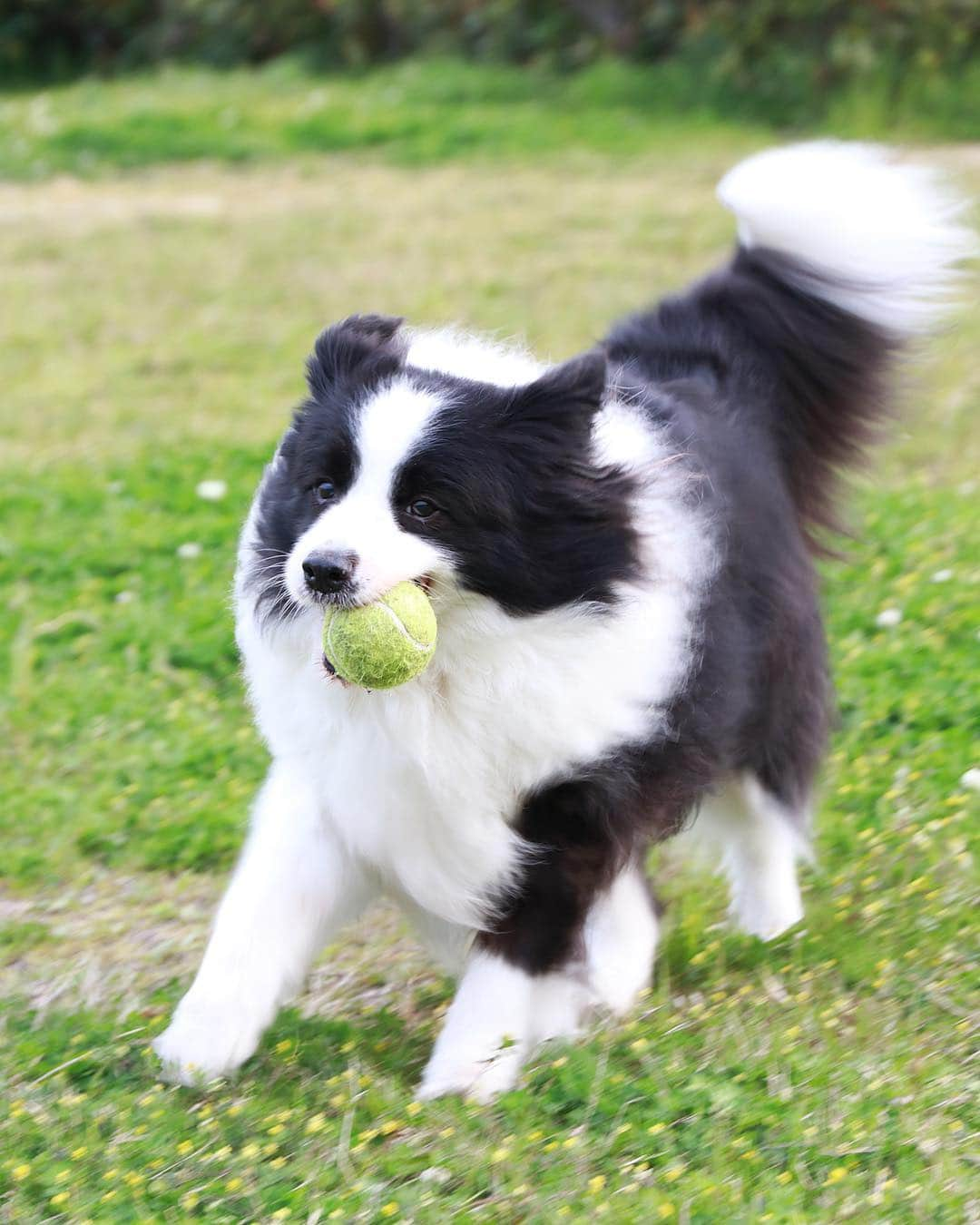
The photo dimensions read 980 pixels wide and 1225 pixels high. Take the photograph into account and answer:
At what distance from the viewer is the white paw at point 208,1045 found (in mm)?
2914

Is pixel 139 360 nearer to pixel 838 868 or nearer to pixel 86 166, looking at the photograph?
pixel 86 166

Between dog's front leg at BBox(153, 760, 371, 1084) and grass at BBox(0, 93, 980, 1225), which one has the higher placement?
dog's front leg at BBox(153, 760, 371, 1084)

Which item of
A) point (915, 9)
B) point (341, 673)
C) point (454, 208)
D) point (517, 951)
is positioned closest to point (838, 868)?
point (517, 951)

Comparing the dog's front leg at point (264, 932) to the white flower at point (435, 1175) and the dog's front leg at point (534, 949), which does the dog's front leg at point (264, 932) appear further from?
the white flower at point (435, 1175)

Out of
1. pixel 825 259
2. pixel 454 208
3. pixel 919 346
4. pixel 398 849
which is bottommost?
pixel 454 208

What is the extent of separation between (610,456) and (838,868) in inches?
56.5

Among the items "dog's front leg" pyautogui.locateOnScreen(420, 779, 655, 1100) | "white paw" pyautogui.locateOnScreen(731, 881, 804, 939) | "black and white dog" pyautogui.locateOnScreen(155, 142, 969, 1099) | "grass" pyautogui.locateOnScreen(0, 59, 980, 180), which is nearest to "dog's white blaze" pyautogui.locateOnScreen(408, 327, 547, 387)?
"black and white dog" pyautogui.locateOnScreen(155, 142, 969, 1099)

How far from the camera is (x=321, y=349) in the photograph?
9.68ft

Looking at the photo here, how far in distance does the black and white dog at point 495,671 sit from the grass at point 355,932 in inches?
6.8

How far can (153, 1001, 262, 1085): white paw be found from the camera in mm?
2914

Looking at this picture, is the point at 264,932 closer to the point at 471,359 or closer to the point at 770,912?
the point at 471,359

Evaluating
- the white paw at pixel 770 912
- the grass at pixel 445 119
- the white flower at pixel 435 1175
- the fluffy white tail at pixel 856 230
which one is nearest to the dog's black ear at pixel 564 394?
the fluffy white tail at pixel 856 230

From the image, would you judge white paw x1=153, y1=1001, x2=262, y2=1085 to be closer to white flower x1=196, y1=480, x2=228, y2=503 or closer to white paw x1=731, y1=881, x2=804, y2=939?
white paw x1=731, y1=881, x2=804, y2=939

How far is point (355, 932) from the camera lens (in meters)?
3.76
